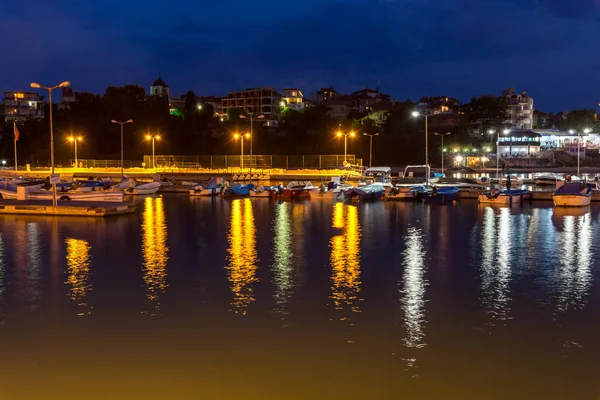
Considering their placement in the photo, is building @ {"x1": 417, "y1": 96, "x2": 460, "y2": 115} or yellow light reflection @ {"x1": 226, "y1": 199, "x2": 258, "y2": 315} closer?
yellow light reflection @ {"x1": 226, "y1": 199, "x2": 258, "y2": 315}

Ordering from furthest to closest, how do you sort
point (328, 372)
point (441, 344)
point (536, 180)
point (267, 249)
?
point (536, 180) → point (267, 249) → point (441, 344) → point (328, 372)

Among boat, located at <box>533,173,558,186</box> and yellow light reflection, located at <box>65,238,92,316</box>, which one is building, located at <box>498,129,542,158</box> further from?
yellow light reflection, located at <box>65,238,92,316</box>

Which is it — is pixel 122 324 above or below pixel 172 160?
below

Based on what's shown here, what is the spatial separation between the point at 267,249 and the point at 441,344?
12512 mm

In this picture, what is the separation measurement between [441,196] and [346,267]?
95.7 feet

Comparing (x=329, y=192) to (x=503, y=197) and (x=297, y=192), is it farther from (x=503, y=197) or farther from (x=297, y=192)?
(x=503, y=197)

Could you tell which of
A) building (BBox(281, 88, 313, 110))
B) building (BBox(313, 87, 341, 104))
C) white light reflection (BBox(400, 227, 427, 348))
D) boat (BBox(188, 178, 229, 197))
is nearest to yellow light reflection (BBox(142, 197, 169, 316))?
white light reflection (BBox(400, 227, 427, 348))

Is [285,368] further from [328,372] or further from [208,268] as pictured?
[208,268]

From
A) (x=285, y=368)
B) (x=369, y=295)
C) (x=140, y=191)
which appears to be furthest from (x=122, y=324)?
(x=140, y=191)

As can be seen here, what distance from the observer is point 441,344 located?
12414 millimetres

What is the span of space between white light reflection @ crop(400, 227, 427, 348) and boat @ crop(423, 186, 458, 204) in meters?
22.1

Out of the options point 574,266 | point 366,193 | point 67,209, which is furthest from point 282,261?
point 366,193

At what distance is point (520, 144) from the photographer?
11800 cm

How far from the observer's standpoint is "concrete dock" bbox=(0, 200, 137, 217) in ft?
116
